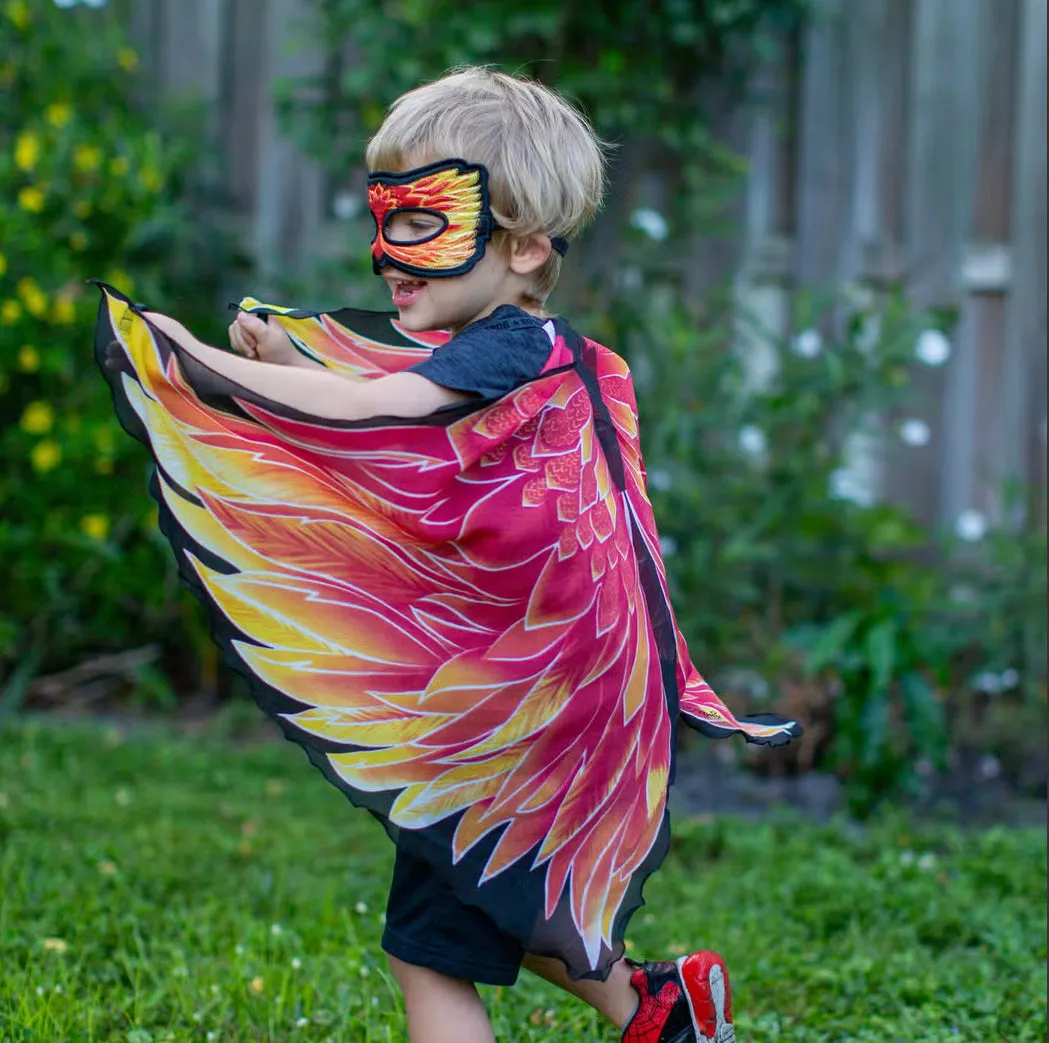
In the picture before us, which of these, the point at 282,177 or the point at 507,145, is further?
the point at 282,177

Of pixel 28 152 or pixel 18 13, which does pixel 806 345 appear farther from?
pixel 18 13

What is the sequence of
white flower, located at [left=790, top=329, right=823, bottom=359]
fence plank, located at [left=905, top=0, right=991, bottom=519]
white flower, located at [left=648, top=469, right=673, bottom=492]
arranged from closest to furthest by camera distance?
white flower, located at [left=648, top=469, right=673, bottom=492] < white flower, located at [left=790, top=329, right=823, bottom=359] < fence plank, located at [left=905, top=0, right=991, bottom=519]

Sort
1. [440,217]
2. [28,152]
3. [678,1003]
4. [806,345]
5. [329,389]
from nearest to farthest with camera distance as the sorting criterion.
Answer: [329,389], [440,217], [678,1003], [806,345], [28,152]

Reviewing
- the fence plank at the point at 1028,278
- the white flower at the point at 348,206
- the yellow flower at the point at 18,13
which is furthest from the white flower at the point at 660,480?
the yellow flower at the point at 18,13

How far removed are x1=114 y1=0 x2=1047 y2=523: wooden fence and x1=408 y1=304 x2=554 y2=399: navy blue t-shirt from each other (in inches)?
118

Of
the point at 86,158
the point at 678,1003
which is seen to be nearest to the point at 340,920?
the point at 678,1003

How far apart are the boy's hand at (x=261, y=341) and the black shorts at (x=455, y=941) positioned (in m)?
0.79

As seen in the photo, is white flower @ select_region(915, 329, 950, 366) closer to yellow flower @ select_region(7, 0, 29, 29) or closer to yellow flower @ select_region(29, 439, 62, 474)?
yellow flower @ select_region(29, 439, 62, 474)

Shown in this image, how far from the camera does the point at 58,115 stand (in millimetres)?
4883

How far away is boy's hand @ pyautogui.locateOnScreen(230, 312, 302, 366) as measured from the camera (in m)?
2.08

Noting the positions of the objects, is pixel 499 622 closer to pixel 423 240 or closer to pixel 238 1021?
pixel 423 240

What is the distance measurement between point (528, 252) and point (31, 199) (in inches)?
128

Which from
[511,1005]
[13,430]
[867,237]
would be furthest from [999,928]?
[13,430]

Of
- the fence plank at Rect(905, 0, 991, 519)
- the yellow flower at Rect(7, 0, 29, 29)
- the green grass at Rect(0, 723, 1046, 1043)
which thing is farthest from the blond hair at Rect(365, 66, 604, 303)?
the yellow flower at Rect(7, 0, 29, 29)
